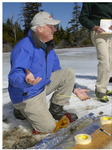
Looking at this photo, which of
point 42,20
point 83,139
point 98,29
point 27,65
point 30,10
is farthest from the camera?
point 30,10

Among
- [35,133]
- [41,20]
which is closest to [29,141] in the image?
[35,133]

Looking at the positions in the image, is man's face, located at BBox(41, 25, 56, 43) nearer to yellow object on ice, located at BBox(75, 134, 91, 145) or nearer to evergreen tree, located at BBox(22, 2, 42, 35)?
yellow object on ice, located at BBox(75, 134, 91, 145)

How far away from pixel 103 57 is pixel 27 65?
1.49 meters

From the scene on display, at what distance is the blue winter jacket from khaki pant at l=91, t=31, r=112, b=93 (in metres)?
1.04

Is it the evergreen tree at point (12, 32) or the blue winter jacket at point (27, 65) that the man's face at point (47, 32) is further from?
the evergreen tree at point (12, 32)

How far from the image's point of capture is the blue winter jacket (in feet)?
5.78

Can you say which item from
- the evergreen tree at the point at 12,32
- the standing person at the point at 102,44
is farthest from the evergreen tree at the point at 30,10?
the standing person at the point at 102,44

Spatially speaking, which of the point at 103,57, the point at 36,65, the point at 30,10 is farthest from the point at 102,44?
the point at 30,10

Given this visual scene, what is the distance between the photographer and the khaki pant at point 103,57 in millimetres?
2900

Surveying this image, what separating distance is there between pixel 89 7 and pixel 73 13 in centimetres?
3935

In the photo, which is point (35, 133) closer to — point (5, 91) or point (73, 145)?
point (73, 145)

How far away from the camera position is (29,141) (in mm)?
1917

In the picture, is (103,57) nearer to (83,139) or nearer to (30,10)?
(83,139)

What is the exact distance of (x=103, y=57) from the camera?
2895 mm
